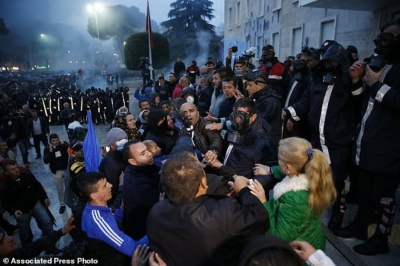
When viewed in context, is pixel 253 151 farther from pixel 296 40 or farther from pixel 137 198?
pixel 296 40

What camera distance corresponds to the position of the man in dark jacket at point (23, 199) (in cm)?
402

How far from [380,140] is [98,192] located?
277cm

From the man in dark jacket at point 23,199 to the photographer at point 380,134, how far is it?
457 centimetres

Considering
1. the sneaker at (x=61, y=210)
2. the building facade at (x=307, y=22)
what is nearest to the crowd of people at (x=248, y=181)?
the sneaker at (x=61, y=210)

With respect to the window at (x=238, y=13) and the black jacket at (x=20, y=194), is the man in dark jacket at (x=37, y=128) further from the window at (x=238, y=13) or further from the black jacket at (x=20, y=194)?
the window at (x=238, y=13)

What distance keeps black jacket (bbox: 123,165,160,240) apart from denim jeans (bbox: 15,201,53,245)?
2535 millimetres

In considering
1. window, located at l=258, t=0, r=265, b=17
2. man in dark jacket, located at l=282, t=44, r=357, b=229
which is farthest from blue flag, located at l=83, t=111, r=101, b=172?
window, located at l=258, t=0, r=265, b=17

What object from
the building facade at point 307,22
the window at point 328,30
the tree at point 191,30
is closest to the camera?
the building facade at point 307,22

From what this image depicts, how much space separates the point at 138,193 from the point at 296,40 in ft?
35.4

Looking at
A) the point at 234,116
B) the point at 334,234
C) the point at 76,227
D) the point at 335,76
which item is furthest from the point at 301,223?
the point at 76,227

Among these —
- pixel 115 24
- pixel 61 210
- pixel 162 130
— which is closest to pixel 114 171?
pixel 162 130

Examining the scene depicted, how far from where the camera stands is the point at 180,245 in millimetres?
1503

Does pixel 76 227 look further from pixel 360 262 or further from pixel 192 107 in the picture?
pixel 360 262

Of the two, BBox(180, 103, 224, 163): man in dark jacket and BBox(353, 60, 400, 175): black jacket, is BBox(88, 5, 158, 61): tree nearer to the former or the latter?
BBox(180, 103, 224, 163): man in dark jacket
